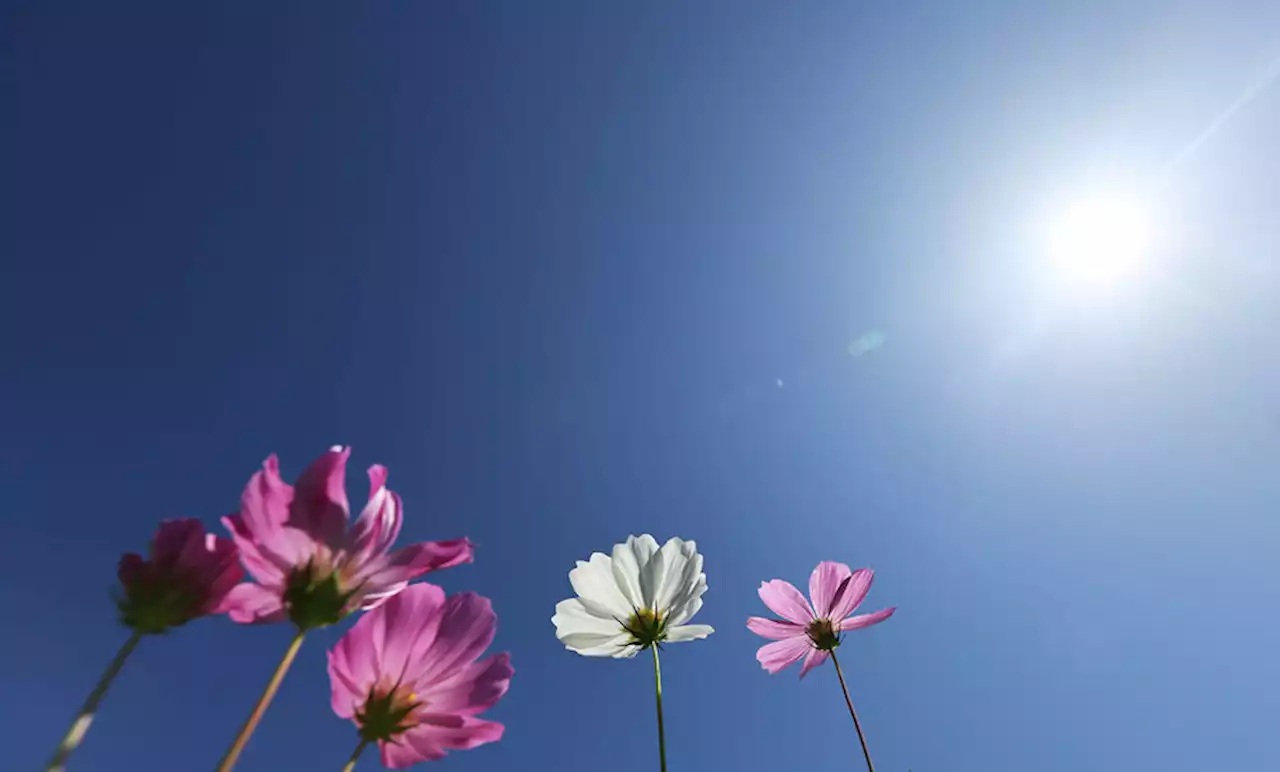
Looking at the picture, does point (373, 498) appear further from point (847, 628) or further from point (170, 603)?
point (847, 628)

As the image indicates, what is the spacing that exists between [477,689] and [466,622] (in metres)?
0.06

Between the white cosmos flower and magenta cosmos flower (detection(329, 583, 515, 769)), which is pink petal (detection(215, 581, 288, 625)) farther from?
the white cosmos flower

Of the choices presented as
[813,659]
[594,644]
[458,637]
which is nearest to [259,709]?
[458,637]

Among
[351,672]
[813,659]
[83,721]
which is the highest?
[813,659]

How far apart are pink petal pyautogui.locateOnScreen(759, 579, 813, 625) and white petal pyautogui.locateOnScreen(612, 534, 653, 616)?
0.83 feet

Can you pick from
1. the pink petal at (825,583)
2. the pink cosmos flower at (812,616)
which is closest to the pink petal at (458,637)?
the pink cosmos flower at (812,616)

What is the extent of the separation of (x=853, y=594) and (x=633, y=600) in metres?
0.41

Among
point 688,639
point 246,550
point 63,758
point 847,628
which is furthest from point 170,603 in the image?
point 847,628

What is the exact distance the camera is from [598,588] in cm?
133

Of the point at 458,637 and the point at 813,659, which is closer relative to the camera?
the point at 458,637

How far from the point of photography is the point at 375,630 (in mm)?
637

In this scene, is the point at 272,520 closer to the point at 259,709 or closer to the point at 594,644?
the point at 259,709

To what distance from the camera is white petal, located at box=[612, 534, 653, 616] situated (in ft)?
4.41

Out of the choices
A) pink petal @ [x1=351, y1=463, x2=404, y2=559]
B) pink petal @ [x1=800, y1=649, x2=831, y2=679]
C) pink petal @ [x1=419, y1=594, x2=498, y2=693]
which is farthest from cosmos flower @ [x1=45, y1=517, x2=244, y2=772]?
pink petal @ [x1=800, y1=649, x2=831, y2=679]
